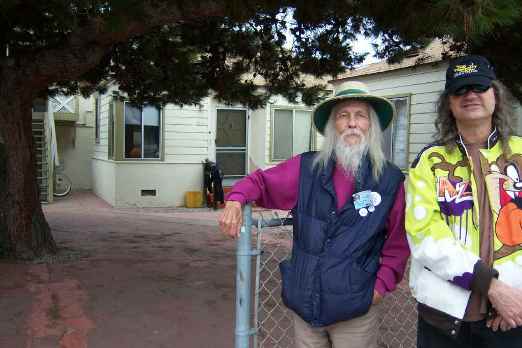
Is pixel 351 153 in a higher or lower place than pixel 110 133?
lower

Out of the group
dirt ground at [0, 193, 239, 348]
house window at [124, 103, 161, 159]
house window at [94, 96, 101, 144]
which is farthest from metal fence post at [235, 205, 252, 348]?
house window at [94, 96, 101, 144]

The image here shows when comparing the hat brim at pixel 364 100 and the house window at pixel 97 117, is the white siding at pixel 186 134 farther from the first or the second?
the hat brim at pixel 364 100

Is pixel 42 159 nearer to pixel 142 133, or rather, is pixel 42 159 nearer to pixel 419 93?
pixel 142 133

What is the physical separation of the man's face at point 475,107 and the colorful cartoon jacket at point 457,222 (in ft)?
0.29

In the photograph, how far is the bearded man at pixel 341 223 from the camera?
2.07 m

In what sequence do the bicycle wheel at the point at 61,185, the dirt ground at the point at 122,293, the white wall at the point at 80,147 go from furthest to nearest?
the white wall at the point at 80,147
the bicycle wheel at the point at 61,185
the dirt ground at the point at 122,293

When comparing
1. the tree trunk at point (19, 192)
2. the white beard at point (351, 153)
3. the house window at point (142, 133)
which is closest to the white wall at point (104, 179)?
the house window at point (142, 133)

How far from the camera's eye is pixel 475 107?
1958 millimetres

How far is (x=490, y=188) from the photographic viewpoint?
1.87 metres

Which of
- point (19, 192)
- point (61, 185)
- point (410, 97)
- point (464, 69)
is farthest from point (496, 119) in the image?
point (61, 185)

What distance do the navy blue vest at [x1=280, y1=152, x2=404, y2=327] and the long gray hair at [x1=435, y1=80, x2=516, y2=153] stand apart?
0.89ft

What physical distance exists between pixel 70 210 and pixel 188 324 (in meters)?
8.63

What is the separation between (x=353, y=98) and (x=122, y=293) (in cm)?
360

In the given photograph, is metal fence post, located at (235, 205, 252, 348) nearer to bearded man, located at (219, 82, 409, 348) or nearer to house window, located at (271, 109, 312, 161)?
bearded man, located at (219, 82, 409, 348)
